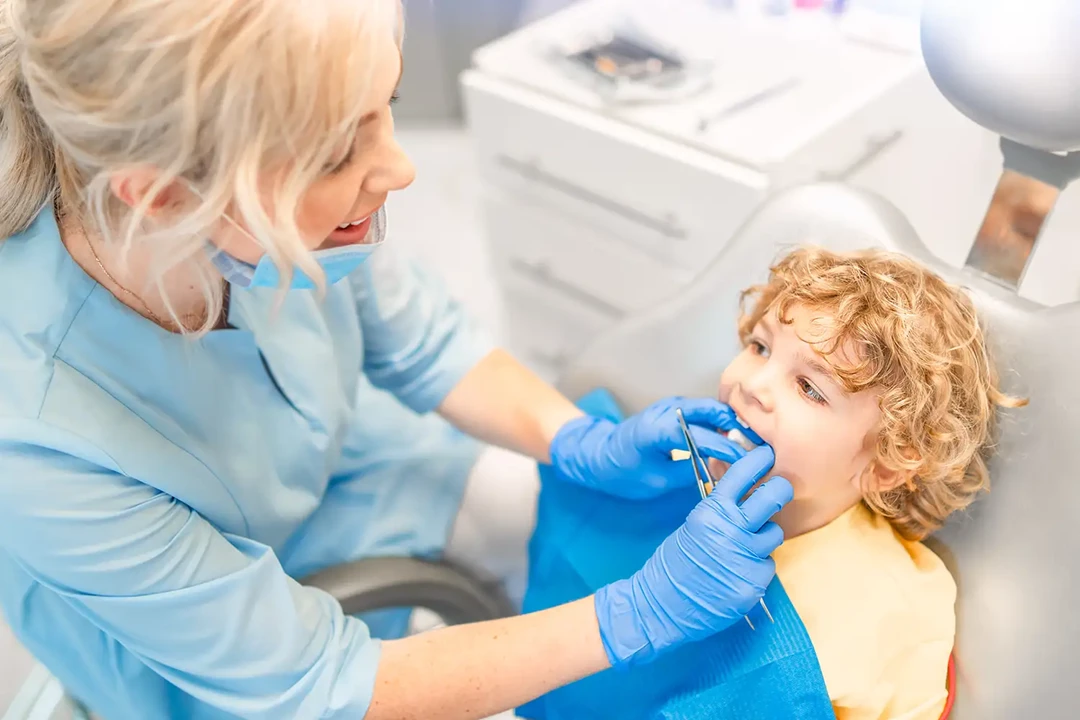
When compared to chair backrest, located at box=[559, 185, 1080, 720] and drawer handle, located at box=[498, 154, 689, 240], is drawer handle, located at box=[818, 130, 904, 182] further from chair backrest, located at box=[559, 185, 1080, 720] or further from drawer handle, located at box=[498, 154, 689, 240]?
chair backrest, located at box=[559, 185, 1080, 720]

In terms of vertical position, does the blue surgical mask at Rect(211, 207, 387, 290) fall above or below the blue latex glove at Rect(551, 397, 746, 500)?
above

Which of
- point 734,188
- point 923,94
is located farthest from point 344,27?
point 923,94

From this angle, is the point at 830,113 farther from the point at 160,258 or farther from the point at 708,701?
the point at 160,258

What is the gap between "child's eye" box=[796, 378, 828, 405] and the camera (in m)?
0.87

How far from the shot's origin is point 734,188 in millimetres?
1300

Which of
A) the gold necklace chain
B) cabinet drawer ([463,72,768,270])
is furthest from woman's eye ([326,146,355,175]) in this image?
cabinet drawer ([463,72,768,270])

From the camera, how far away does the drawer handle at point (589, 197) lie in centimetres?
145

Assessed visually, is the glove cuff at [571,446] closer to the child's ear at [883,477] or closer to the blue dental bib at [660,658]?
the blue dental bib at [660,658]

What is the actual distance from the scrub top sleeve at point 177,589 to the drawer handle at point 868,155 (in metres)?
0.99

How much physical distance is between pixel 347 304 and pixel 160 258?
349 millimetres

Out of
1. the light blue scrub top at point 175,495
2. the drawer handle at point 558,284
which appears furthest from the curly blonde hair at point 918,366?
the drawer handle at point 558,284

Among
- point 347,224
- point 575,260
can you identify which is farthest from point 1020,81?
point 575,260

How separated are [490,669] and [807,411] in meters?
0.39

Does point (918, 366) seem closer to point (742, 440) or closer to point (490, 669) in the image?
point (742, 440)
